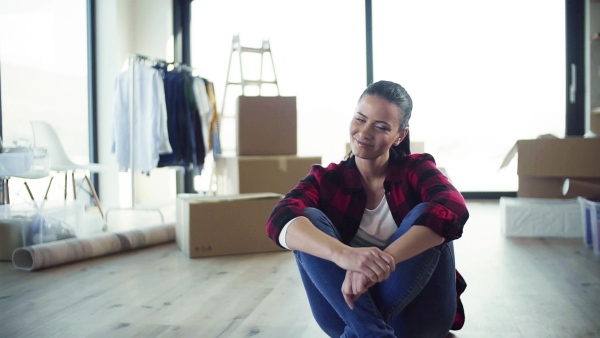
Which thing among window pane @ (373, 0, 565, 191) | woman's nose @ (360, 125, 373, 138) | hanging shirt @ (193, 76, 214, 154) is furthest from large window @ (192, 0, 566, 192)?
woman's nose @ (360, 125, 373, 138)

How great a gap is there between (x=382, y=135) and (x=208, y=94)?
10.2 ft

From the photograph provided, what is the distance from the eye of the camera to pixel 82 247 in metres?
2.71

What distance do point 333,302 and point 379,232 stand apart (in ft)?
0.85

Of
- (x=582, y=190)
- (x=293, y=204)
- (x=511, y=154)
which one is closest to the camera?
(x=293, y=204)

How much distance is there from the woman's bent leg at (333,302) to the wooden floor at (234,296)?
29cm

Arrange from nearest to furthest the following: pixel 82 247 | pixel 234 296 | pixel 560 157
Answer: pixel 234 296 < pixel 82 247 < pixel 560 157

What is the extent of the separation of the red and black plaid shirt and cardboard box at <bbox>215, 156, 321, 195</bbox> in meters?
1.95

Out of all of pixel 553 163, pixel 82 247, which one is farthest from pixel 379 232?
pixel 553 163

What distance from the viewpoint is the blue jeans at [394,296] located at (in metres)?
1.24

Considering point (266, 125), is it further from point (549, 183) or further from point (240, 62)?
point (549, 183)

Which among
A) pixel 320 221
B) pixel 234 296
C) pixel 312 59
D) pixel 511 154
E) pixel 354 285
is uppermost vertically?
pixel 312 59

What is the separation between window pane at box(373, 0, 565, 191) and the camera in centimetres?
509

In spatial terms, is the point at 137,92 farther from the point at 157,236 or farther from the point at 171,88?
the point at 157,236

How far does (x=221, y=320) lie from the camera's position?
5.91 ft
